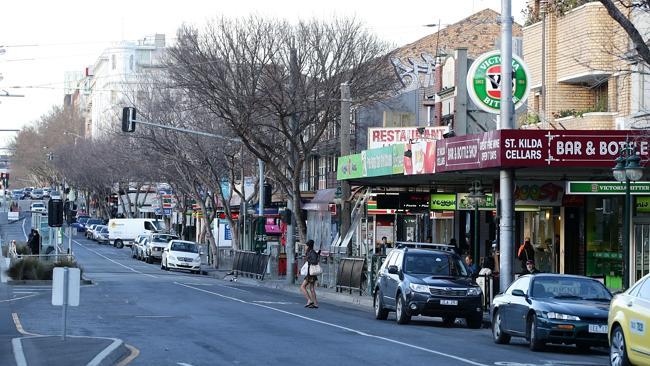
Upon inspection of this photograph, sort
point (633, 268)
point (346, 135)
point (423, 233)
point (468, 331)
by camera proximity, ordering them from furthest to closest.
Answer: point (423, 233)
point (346, 135)
point (633, 268)
point (468, 331)

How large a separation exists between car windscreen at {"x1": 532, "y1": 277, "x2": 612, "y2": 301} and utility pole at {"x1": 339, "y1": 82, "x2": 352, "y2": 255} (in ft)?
66.7

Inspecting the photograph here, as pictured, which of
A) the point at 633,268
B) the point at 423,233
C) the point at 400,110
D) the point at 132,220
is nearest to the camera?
the point at 633,268

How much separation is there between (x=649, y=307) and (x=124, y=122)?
109 feet

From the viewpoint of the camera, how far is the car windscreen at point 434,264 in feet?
90.9

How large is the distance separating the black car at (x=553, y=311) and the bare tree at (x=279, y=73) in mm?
24039

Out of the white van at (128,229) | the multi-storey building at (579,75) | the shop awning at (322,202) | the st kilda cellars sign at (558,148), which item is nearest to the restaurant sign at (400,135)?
the multi-storey building at (579,75)

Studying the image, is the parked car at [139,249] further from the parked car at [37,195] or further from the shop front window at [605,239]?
the parked car at [37,195]

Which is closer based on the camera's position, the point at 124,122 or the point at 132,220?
the point at 124,122

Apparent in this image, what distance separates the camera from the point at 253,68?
46.5 m

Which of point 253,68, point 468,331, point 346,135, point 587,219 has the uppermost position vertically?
point 253,68

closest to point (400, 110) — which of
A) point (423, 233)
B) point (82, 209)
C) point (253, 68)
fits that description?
point (423, 233)

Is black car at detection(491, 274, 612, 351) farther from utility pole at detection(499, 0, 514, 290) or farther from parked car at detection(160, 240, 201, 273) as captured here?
parked car at detection(160, 240, 201, 273)

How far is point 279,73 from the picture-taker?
1858 inches

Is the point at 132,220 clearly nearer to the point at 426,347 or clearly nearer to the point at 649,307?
the point at 426,347
